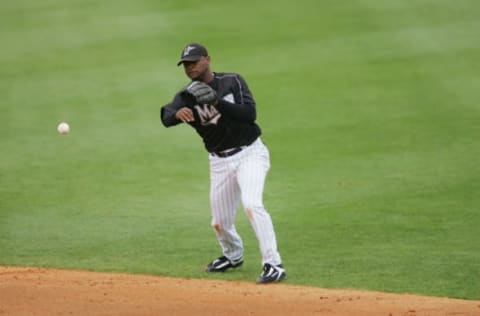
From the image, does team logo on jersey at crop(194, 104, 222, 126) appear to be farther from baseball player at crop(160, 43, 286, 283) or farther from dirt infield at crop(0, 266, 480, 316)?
dirt infield at crop(0, 266, 480, 316)

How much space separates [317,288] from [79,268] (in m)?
2.47

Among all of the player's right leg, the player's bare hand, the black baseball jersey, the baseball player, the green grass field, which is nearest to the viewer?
the player's bare hand

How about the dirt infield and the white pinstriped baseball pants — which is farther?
the white pinstriped baseball pants

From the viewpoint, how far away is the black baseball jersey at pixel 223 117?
28.8ft

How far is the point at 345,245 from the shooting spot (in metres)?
10.1

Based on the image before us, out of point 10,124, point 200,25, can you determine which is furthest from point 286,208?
point 200,25

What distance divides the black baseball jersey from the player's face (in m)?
0.14

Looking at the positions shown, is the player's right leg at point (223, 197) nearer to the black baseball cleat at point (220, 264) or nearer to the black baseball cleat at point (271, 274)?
Result: the black baseball cleat at point (220, 264)

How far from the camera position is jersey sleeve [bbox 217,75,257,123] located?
8.59 meters

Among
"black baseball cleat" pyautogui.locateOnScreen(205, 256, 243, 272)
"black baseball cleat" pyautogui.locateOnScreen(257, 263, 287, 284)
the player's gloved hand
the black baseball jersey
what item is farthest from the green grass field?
the player's gloved hand

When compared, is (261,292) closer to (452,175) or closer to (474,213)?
(474,213)

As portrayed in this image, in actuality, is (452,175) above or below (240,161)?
below

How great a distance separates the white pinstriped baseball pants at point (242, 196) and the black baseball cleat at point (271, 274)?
45 millimetres

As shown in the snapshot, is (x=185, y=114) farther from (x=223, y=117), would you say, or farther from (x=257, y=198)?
(x=257, y=198)
